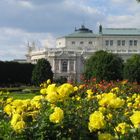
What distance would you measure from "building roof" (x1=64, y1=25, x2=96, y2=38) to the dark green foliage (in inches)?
1810

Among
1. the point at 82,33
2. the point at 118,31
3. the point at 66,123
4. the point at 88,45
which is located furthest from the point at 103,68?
the point at 82,33

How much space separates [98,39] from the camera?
12900 cm

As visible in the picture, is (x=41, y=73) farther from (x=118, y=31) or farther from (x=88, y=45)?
(x=118, y=31)

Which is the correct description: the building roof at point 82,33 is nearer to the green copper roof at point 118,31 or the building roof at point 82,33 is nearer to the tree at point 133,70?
the green copper roof at point 118,31

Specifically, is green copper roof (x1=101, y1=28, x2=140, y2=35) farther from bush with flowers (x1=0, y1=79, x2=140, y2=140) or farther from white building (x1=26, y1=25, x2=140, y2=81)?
bush with flowers (x1=0, y1=79, x2=140, y2=140)

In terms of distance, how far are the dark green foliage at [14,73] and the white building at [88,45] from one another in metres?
34.4

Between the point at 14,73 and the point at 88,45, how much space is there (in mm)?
49850

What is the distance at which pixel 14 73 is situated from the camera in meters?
81.4

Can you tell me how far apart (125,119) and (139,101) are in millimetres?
1794

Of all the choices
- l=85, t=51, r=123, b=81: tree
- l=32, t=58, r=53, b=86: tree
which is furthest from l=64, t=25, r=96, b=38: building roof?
l=85, t=51, r=123, b=81: tree

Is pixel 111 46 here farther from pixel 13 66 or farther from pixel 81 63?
pixel 13 66

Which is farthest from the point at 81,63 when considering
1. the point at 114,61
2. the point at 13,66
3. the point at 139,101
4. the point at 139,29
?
the point at 139,101

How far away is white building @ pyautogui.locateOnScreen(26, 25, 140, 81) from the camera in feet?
388

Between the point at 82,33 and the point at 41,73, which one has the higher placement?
the point at 82,33
